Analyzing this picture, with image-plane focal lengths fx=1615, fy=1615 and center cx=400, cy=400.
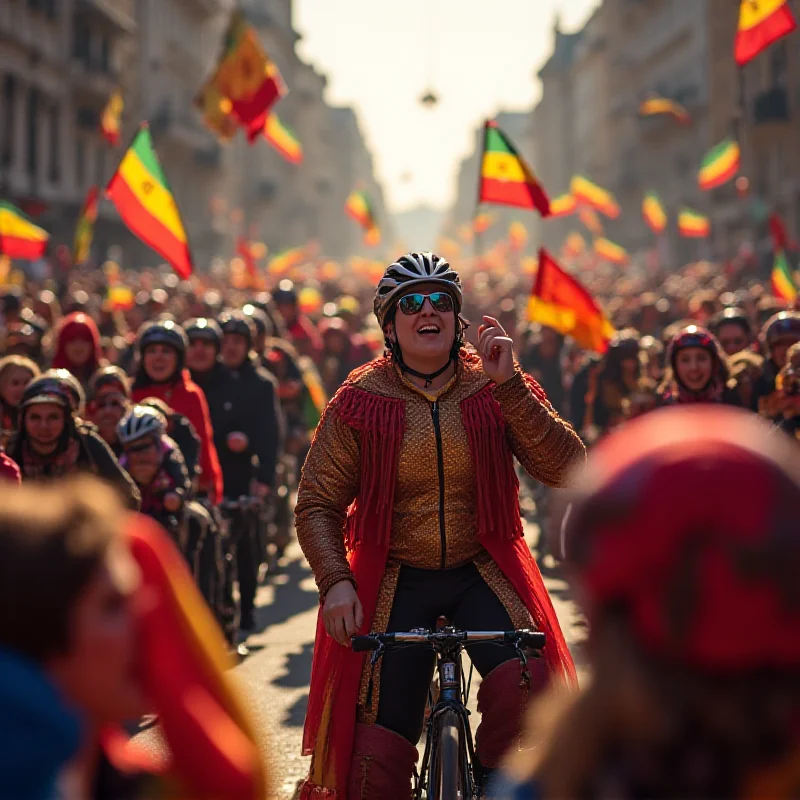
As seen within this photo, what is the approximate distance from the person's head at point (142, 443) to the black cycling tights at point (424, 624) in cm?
330

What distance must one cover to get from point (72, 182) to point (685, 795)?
49129mm

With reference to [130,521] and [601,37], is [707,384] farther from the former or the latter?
[601,37]

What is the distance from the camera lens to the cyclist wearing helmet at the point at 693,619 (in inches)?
65.6

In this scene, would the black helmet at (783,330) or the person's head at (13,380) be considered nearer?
the person's head at (13,380)

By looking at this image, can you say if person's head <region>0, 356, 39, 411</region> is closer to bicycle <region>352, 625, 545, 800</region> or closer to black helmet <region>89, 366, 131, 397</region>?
black helmet <region>89, 366, 131, 397</region>

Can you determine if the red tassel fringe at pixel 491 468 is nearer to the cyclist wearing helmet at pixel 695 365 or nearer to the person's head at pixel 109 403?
the cyclist wearing helmet at pixel 695 365

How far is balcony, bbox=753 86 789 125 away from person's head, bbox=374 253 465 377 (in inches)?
1638

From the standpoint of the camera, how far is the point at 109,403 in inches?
331

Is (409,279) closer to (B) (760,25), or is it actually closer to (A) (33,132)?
(B) (760,25)

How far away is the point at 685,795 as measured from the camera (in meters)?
1.73

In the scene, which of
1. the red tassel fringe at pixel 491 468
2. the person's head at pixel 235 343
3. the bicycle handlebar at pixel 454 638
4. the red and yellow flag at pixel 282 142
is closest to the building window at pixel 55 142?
the red and yellow flag at pixel 282 142

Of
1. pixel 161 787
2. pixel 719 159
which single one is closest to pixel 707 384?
pixel 161 787

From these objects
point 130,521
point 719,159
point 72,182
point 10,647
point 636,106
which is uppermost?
point 636,106

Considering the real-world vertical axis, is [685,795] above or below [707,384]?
below
